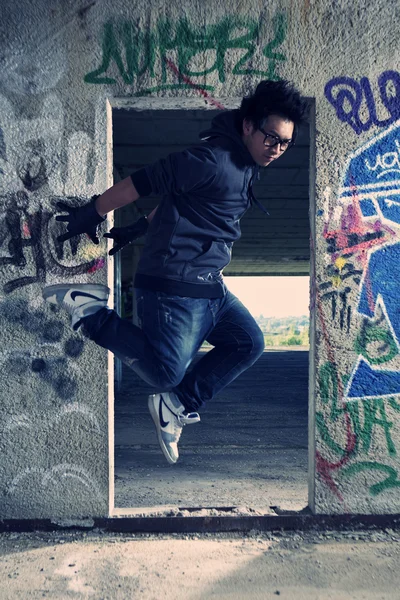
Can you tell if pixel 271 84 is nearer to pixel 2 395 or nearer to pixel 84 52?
pixel 84 52

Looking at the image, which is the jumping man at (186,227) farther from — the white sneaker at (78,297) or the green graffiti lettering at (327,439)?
the green graffiti lettering at (327,439)

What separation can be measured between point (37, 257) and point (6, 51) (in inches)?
47.8

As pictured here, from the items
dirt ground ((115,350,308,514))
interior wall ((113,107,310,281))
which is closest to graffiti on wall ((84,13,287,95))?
interior wall ((113,107,310,281))

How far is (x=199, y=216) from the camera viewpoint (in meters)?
3.11

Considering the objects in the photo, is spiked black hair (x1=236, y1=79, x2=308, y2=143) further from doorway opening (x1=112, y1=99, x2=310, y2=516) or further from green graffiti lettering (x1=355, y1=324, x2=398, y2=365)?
green graffiti lettering (x1=355, y1=324, x2=398, y2=365)

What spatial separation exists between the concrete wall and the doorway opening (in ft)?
0.81

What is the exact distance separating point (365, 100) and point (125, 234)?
5.30 feet

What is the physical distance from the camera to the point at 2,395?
3.52m

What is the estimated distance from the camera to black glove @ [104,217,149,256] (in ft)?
11.1

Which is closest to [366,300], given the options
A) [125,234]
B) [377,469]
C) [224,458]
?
[377,469]

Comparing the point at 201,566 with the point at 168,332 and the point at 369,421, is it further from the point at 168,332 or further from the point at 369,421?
the point at 369,421

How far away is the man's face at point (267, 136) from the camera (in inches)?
120

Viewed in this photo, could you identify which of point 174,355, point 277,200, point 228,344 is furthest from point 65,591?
point 277,200

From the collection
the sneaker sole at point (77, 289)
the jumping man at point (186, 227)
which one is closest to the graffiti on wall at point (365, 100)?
the jumping man at point (186, 227)
